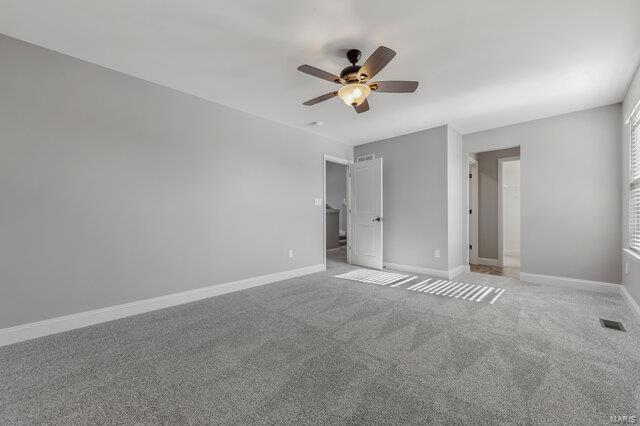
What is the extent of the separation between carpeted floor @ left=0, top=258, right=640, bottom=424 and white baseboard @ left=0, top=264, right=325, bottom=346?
0.10 metres

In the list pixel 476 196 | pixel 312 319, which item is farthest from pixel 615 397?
pixel 476 196

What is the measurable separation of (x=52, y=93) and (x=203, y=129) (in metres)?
1.41

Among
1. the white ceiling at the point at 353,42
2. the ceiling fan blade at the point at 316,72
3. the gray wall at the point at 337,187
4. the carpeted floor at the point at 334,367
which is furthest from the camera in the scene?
the gray wall at the point at 337,187

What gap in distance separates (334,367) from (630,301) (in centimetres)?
360

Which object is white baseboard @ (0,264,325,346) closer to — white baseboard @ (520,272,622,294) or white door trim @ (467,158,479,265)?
white baseboard @ (520,272,622,294)

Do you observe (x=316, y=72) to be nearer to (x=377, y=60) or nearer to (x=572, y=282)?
(x=377, y=60)

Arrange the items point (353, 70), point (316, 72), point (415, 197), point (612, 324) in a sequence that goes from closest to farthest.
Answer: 1. point (316, 72)
2. point (353, 70)
3. point (612, 324)
4. point (415, 197)

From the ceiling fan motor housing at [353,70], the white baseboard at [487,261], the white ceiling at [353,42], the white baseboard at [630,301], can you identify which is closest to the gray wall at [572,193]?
the white baseboard at [630,301]

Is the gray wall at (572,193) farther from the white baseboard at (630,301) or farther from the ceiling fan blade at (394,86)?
the ceiling fan blade at (394,86)

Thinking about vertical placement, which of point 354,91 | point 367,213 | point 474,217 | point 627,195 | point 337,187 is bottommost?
point 474,217

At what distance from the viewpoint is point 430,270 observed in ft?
15.6

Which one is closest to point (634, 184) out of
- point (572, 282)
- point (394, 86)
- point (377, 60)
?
point (572, 282)

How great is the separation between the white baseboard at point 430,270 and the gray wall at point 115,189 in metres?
2.38

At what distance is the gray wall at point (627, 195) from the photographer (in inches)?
113
